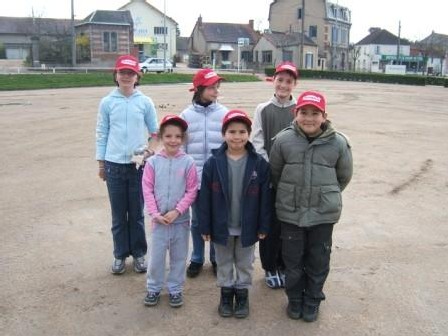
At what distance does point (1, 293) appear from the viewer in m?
4.20

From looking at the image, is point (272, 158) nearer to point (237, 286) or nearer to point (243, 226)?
point (243, 226)

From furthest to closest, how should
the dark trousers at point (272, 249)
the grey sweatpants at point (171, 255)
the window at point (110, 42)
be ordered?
the window at point (110, 42)
the dark trousers at point (272, 249)
the grey sweatpants at point (171, 255)

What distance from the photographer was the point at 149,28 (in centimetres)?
6756

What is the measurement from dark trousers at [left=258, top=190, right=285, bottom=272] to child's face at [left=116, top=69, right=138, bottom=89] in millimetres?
1723

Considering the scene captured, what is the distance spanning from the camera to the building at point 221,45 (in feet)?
234

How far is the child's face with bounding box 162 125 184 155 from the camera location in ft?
13.1

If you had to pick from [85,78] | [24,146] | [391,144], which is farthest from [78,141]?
[85,78]

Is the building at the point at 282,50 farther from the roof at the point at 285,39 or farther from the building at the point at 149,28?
the building at the point at 149,28

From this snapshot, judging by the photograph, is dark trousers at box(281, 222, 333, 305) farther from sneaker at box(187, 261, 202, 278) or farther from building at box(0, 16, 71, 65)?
building at box(0, 16, 71, 65)

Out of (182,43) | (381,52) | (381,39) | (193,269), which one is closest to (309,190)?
(193,269)

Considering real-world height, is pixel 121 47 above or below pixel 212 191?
above

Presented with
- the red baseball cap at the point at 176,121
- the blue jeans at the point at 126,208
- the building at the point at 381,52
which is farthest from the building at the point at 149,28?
the red baseball cap at the point at 176,121

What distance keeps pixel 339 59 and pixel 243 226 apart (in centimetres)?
7603

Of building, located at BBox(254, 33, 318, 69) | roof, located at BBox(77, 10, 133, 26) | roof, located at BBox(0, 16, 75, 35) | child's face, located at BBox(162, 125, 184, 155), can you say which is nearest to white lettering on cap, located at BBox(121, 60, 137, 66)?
child's face, located at BBox(162, 125, 184, 155)
